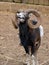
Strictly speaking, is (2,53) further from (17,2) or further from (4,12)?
(17,2)

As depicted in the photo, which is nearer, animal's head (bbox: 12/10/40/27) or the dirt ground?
animal's head (bbox: 12/10/40/27)

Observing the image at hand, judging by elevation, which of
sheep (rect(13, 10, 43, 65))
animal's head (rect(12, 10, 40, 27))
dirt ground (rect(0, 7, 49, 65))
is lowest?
dirt ground (rect(0, 7, 49, 65))

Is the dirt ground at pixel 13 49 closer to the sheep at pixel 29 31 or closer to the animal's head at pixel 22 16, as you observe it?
the sheep at pixel 29 31

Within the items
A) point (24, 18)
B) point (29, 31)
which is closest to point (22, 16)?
point (24, 18)

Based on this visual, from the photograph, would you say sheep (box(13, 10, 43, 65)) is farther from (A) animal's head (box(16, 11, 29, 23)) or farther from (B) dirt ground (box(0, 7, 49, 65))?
(B) dirt ground (box(0, 7, 49, 65))

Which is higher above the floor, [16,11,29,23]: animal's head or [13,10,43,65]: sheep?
[16,11,29,23]: animal's head

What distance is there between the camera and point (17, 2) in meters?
12.3

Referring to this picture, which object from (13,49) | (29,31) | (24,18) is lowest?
(13,49)

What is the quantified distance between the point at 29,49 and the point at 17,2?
7.89 m

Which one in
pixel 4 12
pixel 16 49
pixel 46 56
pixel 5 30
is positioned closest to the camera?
pixel 46 56

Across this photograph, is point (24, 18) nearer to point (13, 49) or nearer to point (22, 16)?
point (22, 16)

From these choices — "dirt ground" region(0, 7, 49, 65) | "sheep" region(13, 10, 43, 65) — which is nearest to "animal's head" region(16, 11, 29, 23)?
"sheep" region(13, 10, 43, 65)

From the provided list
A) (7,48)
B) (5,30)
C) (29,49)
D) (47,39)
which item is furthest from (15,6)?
(29,49)

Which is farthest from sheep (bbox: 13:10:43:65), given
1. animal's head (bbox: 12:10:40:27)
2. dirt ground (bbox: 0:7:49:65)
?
dirt ground (bbox: 0:7:49:65)
